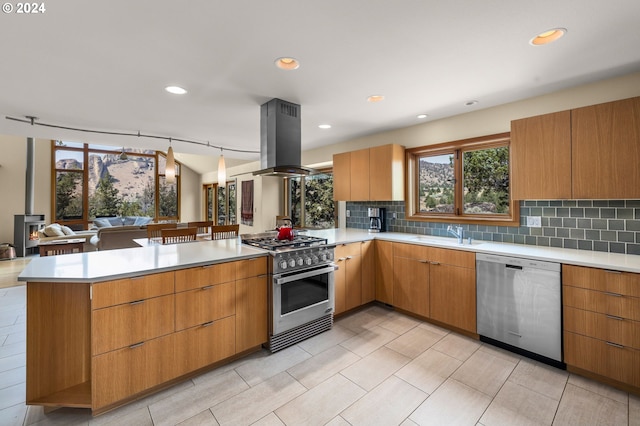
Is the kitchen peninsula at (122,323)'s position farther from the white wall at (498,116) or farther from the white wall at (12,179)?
Answer: the white wall at (12,179)

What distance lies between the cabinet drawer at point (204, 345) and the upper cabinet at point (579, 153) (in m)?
2.87

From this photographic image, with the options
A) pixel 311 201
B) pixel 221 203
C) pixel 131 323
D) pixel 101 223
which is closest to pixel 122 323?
pixel 131 323

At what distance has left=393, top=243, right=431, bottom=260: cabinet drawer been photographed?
2.97m

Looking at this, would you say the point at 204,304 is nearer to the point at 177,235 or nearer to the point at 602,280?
the point at 177,235

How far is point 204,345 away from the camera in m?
2.10

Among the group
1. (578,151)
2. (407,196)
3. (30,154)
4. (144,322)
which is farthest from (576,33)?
(30,154)

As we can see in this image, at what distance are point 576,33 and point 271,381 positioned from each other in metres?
3.08

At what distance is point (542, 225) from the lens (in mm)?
2721

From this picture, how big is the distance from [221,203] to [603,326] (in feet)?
29.2

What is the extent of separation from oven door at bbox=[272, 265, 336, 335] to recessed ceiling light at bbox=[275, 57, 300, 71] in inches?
67.5

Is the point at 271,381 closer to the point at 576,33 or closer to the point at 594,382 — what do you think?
the point at 594,382

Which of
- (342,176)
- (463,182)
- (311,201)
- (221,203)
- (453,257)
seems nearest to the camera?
(453,257)

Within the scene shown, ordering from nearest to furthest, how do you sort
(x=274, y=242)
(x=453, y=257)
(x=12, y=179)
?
(x=453, y=257) < (x=274, y=242) < (x=12, y=179)

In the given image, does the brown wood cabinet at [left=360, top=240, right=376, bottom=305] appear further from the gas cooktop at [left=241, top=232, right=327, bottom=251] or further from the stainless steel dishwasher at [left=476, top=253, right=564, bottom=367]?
the stainless steel dishwasher at [left=476, top=253, right=564, bottom=367]
